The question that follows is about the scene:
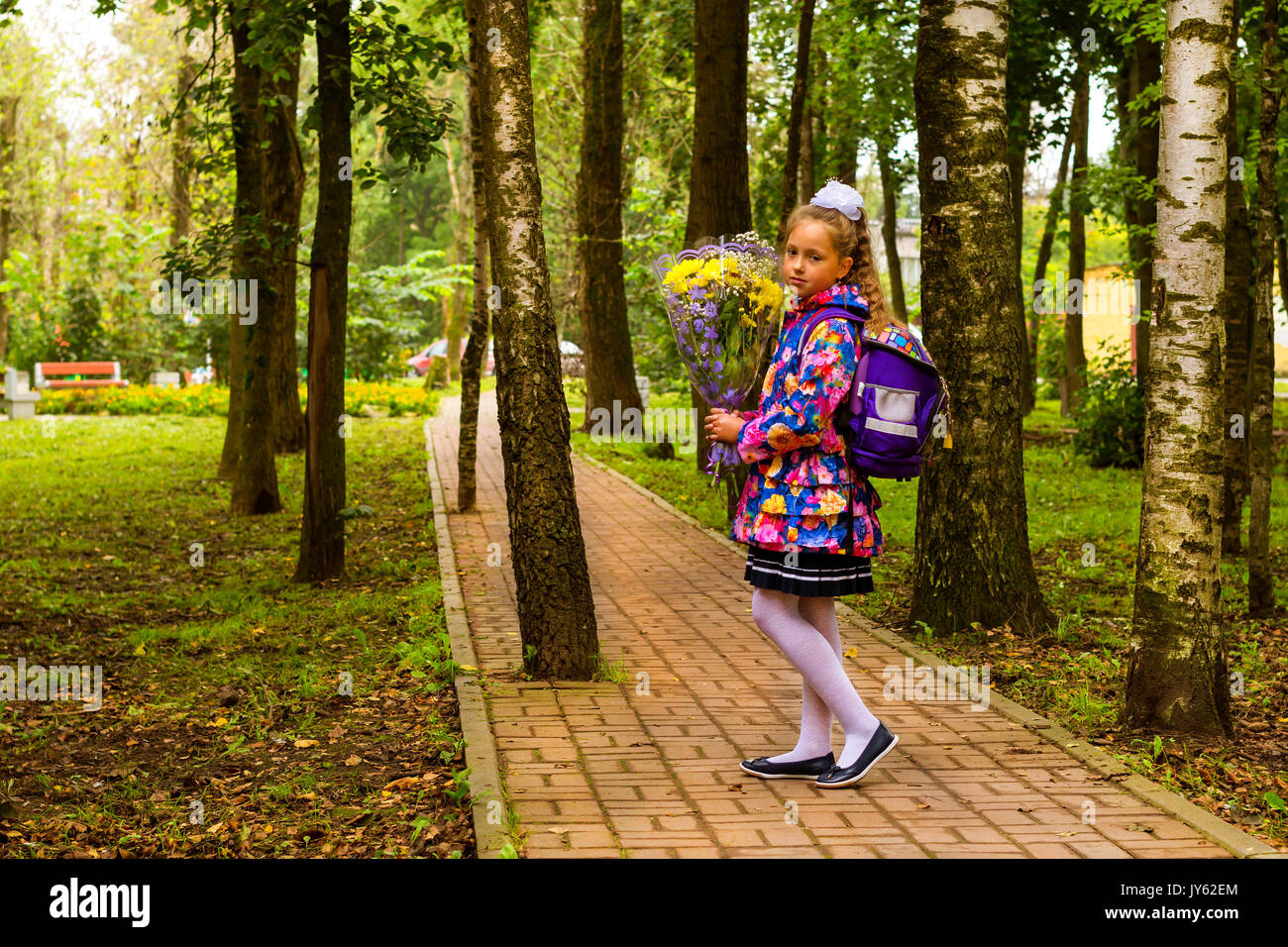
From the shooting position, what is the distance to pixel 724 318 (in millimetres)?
5562

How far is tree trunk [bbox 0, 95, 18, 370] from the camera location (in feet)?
118

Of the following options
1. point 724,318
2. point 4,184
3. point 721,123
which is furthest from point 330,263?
point 4,184

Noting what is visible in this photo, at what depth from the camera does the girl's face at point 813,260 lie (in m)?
4.79

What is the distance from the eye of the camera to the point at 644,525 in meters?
12.7

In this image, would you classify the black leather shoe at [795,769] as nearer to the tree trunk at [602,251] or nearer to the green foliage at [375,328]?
the tree trunk at [602,251]

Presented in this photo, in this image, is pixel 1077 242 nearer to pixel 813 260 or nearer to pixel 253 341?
pixel 253 341

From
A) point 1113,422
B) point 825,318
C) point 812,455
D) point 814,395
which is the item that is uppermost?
point 825,318

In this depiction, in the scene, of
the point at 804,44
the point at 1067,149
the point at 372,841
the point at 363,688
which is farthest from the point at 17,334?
the point at 372,841

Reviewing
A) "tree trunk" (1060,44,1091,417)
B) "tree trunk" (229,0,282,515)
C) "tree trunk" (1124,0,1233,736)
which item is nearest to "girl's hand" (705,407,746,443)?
"tree trunk" (1124,0,1233,736)

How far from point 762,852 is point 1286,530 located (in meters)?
9.49

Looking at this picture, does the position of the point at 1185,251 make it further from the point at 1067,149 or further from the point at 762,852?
the point at 1067,149

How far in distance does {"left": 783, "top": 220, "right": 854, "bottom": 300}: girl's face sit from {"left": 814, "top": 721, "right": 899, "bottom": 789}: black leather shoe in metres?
1.72

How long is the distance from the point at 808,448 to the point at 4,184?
41.6 meters

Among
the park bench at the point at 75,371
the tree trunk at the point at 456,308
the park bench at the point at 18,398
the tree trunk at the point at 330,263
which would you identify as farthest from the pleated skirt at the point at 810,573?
the tree trunk at the point at 456,308
